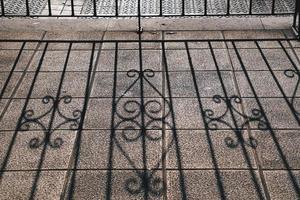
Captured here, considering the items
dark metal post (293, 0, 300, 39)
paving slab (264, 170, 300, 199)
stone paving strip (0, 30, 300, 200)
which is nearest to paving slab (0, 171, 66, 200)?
Answer: stone paving strip (0, 30, 300, 200)

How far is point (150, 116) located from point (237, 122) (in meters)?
0.92

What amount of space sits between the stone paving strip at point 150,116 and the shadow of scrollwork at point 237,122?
1cm

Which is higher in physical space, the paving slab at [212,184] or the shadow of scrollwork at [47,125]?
the paving slab at [212,184]

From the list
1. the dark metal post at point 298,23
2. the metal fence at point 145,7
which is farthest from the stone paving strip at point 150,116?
the metal fence at point 145,7

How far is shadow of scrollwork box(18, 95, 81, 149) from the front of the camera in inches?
205

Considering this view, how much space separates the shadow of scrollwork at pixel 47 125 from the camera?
5.20m

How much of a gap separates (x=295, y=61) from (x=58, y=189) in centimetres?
364

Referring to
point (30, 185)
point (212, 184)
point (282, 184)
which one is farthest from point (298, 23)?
point (30, 185)

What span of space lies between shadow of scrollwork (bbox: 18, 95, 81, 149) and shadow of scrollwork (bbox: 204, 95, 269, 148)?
1.42m

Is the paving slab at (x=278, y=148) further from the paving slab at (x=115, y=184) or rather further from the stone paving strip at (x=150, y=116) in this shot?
the paving slab at (x=115, y=184)

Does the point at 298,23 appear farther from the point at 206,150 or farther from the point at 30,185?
the point at 30,185

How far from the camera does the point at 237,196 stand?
4.45 metres

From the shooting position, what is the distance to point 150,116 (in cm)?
561

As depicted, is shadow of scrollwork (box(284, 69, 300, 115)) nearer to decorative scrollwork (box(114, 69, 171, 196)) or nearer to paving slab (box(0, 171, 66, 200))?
decorative scrollwork (box(114, 69, 171, 196))
